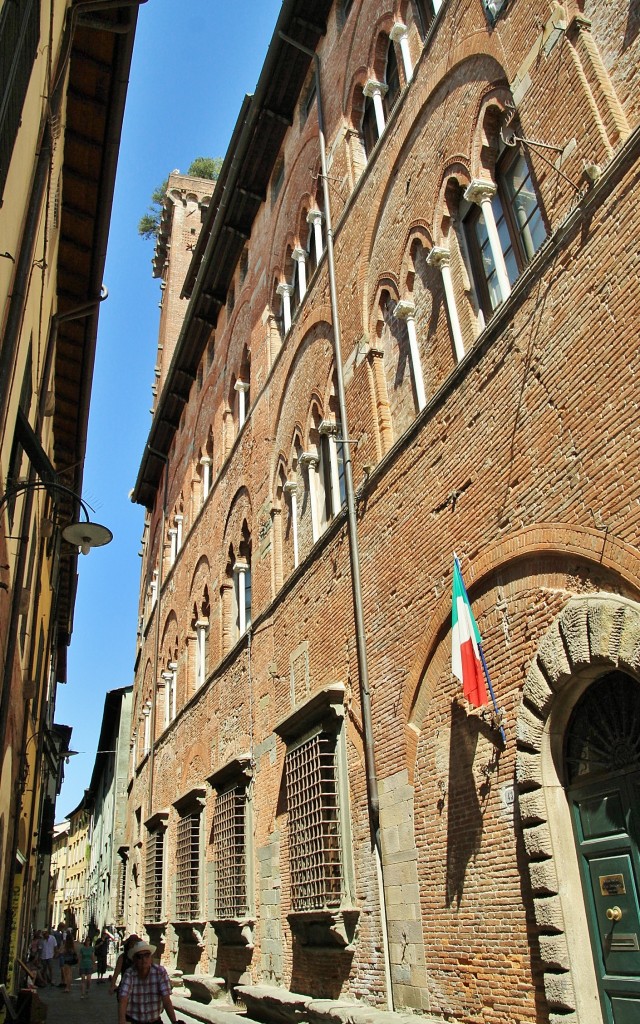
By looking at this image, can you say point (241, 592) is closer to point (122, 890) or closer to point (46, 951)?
point (46, 951)

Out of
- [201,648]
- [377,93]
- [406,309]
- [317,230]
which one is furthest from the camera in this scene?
[201,648]

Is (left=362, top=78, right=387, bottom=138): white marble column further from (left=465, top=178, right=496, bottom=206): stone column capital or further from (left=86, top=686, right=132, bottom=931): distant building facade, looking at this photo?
(left=86, top=686, right=132, bottom=931): distant building facade

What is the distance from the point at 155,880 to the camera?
16734 mm

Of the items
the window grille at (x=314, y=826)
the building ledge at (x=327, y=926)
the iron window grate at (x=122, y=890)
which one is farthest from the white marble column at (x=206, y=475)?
the iron window grate at (x=122, y=890)

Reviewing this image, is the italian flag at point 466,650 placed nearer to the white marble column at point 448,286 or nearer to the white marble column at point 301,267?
the white marble column at point 448,286

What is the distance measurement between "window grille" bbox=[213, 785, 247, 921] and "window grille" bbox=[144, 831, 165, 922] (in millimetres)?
4908

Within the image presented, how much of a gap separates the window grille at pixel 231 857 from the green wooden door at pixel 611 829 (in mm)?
7106

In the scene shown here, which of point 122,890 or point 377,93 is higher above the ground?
point 377,93

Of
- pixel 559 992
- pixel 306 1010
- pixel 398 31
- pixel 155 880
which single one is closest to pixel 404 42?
pixel 398 31

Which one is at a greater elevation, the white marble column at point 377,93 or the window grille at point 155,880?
the white marble column at point 377,93

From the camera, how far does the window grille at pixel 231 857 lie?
36.9 feet

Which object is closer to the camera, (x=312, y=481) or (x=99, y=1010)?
(x=312, y=481)

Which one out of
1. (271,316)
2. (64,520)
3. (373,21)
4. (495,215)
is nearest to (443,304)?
(495,215)

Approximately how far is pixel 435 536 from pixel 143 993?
391 cm
